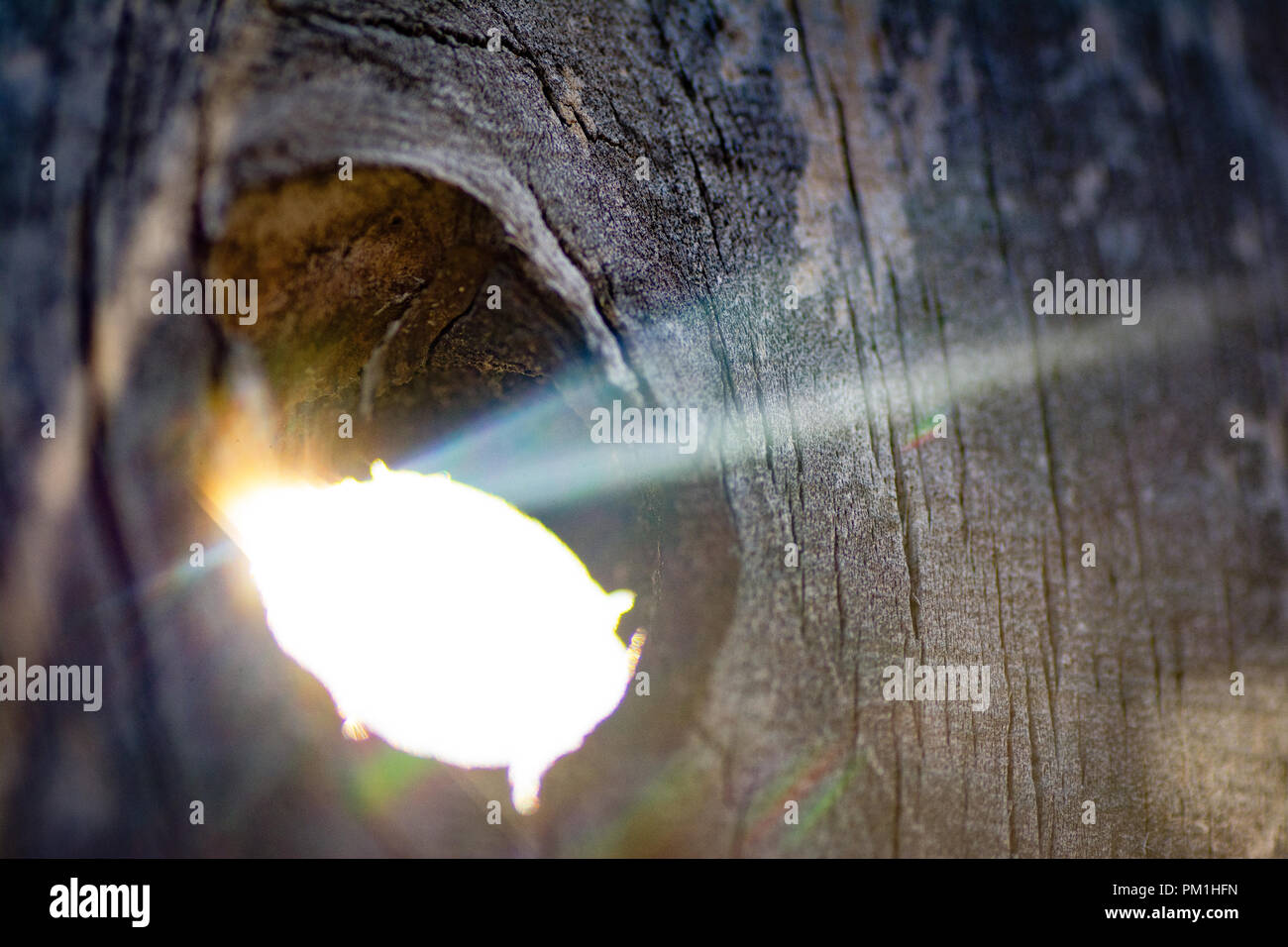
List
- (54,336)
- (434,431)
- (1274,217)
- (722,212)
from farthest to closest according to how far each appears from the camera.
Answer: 1. (434,431)
2. (722,212)
3. (1274,217)
4. (54,336)

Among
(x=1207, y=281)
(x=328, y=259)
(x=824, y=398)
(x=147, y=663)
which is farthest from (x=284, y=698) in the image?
(x=1207, y=281)

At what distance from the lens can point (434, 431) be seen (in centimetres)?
118

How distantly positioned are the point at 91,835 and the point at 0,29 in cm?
80

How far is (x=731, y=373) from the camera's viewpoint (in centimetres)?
94

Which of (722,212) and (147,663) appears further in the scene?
(722,212)

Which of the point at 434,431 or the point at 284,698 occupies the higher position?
the point at 434,431

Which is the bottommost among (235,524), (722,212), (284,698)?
(284,698)

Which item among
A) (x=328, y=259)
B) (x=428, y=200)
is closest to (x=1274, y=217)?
(x=428, y=200)

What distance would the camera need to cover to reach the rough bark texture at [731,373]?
657mm

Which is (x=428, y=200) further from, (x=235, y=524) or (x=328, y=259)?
(x=235, y=524)

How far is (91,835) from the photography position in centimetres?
65

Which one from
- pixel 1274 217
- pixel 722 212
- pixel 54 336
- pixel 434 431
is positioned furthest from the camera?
pixel 434 431

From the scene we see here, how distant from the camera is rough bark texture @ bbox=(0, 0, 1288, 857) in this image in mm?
657

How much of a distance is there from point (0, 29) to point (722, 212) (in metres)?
0.77
